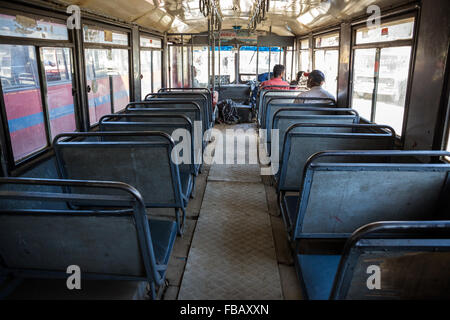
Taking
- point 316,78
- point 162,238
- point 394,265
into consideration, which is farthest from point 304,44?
point 394,265

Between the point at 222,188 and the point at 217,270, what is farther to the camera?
the point at 222,188

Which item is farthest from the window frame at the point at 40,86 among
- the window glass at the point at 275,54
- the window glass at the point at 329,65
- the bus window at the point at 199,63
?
the bus window at the point at 199,63

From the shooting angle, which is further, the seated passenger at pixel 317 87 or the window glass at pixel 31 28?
the seated passenger at pixel 317 87

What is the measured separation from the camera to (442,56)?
296cm

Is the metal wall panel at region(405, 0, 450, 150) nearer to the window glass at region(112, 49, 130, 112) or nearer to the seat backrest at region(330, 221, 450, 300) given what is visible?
the seat backrest at region(330, 221, 450, 300)

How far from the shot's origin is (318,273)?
7.23 ft

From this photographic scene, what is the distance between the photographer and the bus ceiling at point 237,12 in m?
4.72

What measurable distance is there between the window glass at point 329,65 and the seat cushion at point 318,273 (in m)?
4.64

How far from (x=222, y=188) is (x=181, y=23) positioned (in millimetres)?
6217

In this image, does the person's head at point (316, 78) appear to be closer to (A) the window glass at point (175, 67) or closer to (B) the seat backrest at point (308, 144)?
(B) the seat backrest at point (308, 144)

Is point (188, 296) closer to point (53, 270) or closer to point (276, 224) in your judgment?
point (53, 270)

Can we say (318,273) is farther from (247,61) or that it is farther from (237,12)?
(247,61)
